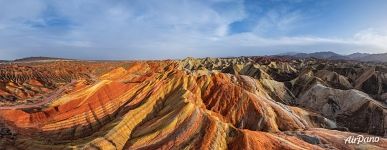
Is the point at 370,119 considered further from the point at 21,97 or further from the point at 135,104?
the point at 21,97

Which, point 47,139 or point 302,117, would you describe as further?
point 302,117

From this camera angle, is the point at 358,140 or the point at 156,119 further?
the point at 156,119

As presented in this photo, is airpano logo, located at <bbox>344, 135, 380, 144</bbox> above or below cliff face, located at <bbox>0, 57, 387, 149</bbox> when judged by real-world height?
below

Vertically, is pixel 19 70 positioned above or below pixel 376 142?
above

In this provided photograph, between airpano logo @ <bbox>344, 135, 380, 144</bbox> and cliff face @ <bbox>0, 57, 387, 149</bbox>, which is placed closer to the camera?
cliff face @ <bbox>0, 57, 387, 149</bbox>

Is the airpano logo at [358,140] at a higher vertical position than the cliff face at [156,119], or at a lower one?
lower


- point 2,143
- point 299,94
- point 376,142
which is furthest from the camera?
point 299,94

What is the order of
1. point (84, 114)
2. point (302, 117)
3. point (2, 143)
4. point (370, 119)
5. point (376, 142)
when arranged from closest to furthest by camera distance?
point (2, 143), point (376, 142), point (84, 114), point (302, 117), point (370, 119)

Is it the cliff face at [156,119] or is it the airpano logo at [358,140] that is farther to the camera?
the airpano logo at [358,140]

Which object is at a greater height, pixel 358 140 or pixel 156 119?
pixel 156 119

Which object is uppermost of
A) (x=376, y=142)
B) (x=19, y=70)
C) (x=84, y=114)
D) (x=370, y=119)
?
(x=19, y=70)

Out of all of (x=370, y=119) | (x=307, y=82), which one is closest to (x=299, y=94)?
(x=307, y=82)
